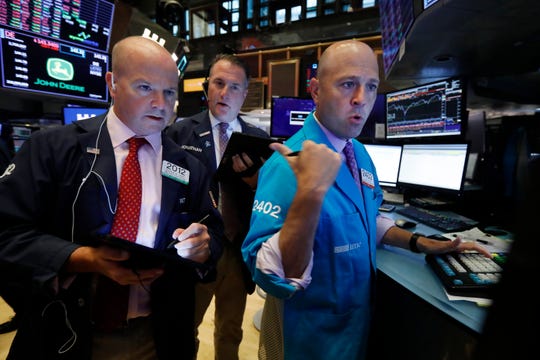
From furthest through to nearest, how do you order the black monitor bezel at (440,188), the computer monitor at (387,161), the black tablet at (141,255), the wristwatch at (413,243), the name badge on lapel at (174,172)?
the computer monitor at (387,161) → the black monitor bezel at (440,188) → the wristwatch at (413,243) → the name badge on lapel at (174,172) → the black tablet at (141,255)

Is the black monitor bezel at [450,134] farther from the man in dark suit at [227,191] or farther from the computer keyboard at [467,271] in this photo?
the man in dark suit at [227,191]

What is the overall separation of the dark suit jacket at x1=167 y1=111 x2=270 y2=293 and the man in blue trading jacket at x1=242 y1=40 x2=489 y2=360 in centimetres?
58

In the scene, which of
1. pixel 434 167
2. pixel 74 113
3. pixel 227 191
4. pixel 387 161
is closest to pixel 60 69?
pixel 74 113

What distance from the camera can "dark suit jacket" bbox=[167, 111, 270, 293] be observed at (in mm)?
1517

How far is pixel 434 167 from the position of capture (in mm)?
1846

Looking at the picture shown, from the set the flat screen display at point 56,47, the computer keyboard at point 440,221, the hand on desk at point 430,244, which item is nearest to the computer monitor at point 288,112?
the computer keyboard at point 440,221

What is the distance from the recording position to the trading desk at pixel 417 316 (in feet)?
2.50

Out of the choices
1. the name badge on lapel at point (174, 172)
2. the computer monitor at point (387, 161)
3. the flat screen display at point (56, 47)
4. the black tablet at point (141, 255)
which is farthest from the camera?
the flat screen display at point (56, 47)

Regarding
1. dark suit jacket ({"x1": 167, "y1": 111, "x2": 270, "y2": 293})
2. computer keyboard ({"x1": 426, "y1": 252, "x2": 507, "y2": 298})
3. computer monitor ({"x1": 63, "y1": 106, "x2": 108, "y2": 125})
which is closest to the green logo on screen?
computer monitor ({"x1": 63, "y1": 106, "x2": 108, "y2": 125})

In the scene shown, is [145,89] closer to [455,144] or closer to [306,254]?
[306,254]

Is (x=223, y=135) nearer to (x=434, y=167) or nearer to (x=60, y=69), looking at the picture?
(x=434, y=167)

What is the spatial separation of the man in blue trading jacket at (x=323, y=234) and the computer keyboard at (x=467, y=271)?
0.06 m

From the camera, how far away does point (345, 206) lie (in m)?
0.92

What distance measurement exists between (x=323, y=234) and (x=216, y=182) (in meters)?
0.83
